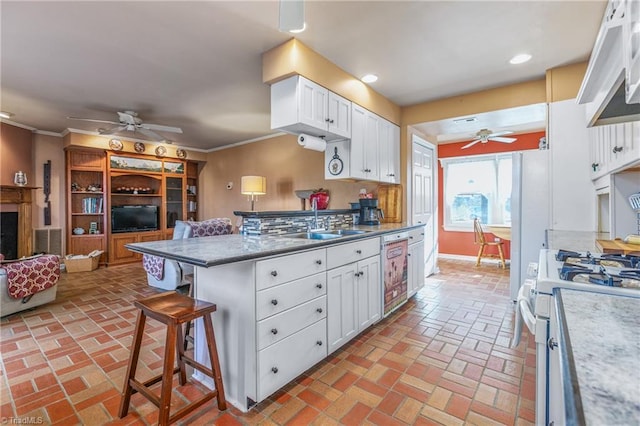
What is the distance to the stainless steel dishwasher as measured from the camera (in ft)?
9.19

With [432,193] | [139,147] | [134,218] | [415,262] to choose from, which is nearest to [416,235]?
[415,262]

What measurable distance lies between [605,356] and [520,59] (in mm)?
3169

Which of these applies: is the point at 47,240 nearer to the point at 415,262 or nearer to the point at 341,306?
the point at 341,306

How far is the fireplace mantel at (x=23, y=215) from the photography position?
470 centimetres

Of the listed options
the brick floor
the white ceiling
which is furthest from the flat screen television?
the brick floor

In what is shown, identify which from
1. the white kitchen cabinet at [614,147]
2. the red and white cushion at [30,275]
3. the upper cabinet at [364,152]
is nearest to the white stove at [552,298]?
the white kitchen cabinet at [614,147]

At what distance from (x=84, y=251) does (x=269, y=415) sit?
18.5 ft

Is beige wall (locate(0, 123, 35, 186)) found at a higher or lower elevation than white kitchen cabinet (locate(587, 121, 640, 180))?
higher

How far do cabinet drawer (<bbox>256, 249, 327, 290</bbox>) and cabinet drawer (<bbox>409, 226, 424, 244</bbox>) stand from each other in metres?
1.63

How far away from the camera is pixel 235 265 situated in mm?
1691

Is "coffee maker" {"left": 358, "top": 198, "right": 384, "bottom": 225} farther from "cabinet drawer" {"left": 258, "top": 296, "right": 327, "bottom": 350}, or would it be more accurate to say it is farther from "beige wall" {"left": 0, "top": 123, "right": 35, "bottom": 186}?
"beige wall" {"left": 0, "top": 123, "right": 35, "bottom": 186}

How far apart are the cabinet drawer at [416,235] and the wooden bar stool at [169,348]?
238 centimetres

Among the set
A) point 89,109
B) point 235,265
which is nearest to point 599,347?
point 235,265

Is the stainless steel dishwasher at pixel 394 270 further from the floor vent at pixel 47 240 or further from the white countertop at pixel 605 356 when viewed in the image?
the floor vent at pixel 47 240
